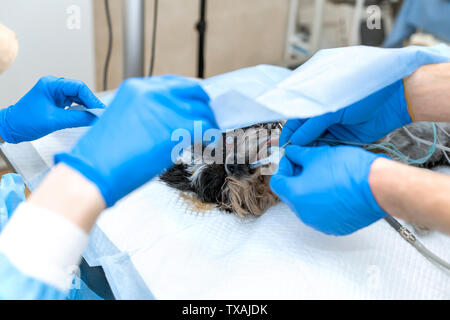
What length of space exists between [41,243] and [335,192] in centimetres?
52

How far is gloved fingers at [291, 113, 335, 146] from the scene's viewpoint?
3.21 feet

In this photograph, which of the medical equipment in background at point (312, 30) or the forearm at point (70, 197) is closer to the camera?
the forearm at point (70, 197)

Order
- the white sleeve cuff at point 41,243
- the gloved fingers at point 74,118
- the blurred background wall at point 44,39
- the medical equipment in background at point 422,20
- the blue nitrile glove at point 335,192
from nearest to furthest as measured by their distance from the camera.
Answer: the white sleeve cuff at point 41,243 < the blue nitrile glove at point 335,192 < the gloved fingers at point 74,118 < the blurred background wall at point 44,39 < the medical equipment in background at point 422,20

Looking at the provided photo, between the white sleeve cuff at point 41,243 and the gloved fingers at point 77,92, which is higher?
the gloved fingers at point 77,92

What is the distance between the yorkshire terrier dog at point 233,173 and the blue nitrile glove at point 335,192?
0.62ft

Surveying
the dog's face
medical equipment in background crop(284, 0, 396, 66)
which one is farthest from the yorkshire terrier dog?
medical equipment in background crop(284, 0, 396, 66)

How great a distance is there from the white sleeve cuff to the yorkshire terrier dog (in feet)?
1.49

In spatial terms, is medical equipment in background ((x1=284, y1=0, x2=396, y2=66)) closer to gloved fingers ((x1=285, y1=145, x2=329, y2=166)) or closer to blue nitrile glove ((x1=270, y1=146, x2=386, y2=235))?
gloved fingers ((x1=285, y1=145, x2=329, y2=166))

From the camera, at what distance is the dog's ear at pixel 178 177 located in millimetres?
1108

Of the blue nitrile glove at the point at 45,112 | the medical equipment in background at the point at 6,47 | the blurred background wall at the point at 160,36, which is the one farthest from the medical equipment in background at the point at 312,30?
the medical equipment in background at the point at 6,47

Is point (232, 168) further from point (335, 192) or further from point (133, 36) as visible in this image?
point (133, 36)

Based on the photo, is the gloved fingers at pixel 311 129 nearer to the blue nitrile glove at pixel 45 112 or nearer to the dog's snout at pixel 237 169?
the dog's snout at pixel 237 169

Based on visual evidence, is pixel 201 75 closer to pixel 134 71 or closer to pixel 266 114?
pixel 134 71
